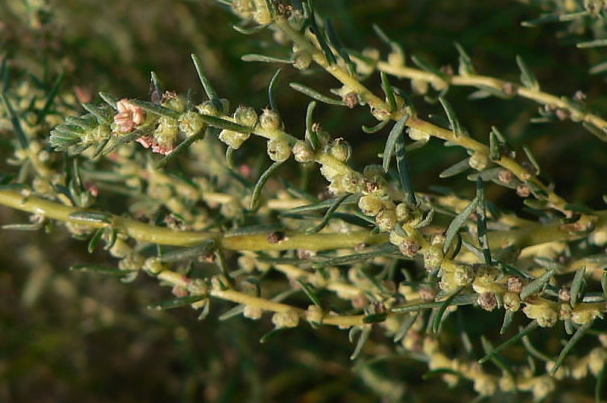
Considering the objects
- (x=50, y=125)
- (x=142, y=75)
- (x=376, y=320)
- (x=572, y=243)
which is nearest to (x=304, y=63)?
(x=376, y=320)

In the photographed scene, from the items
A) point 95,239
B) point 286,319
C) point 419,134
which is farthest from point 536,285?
point 95,239

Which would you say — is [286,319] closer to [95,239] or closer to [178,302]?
[178,302]

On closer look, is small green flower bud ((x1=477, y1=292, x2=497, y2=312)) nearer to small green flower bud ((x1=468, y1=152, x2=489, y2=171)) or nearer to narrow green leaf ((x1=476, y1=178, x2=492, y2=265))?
narrow green leaf ((x1=476, y1=178, x2=492, y2=265))

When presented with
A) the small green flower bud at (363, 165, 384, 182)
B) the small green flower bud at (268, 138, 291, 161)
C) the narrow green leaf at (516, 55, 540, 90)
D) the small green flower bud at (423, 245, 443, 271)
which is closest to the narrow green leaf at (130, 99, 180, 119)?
the small green flower bud at (268, 138, 291, 161)

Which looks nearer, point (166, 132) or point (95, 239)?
point (166, 132)

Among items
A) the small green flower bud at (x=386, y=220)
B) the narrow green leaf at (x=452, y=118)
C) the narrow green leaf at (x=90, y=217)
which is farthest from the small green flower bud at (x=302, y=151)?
the narrow green leaf at (x=90, y=217)

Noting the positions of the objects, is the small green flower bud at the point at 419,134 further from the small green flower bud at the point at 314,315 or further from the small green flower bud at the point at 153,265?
the small green flower bud at the point at 153,265
